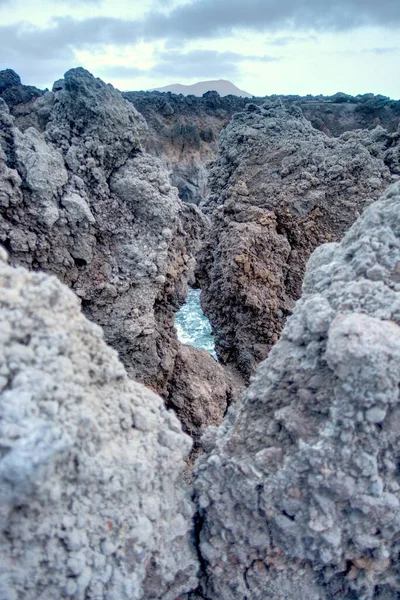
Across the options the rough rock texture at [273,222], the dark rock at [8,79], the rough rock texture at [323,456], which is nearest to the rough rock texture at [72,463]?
the rough rock texture at [323,456]

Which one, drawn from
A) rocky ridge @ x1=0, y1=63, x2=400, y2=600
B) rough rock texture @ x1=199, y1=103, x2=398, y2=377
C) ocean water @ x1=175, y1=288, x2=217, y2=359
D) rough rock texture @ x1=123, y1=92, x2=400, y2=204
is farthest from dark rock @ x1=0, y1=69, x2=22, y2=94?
rocky ridge @ x1=0, y1=63, x2=400, y2=600

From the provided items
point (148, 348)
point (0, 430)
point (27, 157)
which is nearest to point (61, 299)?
point (0, 430)

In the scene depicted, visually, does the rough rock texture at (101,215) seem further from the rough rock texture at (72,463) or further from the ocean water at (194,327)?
the ocean water at (194,327)

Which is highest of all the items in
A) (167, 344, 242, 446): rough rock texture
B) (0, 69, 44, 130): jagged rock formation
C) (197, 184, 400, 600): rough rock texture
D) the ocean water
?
(0, 69, 44, 130): jagged rock formation

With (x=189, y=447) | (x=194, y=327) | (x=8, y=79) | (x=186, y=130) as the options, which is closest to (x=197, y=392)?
(x=189, y=447)

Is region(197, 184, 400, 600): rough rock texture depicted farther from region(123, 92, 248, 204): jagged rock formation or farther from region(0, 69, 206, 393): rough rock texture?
region(123, 92, 248, 204): jagged rock formation

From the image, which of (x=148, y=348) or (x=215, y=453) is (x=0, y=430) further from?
(x=148, y=348)

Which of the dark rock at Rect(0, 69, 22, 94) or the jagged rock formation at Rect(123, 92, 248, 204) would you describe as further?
the jagged rock formation at Rect(123, 92, 248, 204)
